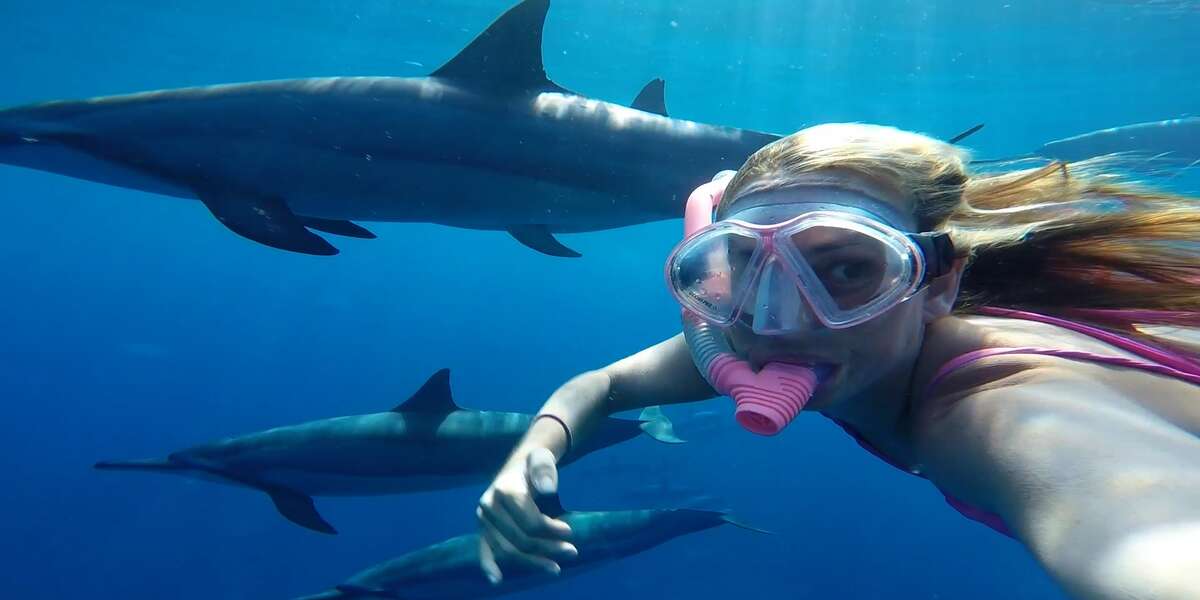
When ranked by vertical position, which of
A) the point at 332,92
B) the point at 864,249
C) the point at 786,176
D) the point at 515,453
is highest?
the point at 332,92

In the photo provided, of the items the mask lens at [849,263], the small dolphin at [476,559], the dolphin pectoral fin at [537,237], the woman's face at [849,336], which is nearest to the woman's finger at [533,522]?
the woman's face at [849,336]

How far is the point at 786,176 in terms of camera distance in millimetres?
2037

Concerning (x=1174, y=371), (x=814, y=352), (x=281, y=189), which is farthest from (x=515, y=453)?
(x=281, y=189)

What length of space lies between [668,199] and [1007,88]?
89.7 ft

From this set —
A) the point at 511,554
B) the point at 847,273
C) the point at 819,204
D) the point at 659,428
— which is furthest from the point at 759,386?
the point at 659,428

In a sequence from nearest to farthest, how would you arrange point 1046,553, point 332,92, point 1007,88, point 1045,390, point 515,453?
point 1046,553
point 1045,390
point 515,453
point 332,92
point 1007,88

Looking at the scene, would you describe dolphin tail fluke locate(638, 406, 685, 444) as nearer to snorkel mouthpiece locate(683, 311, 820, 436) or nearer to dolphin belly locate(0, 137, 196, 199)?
dolphin belly locate(0, 137, 196, 199)

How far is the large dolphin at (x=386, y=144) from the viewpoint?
596cm

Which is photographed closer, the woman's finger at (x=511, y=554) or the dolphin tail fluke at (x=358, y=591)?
the woman's finger at (x=511, y=554)

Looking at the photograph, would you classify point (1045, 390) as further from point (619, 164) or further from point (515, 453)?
point (619, 164)

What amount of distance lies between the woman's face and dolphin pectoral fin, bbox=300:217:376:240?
458cm

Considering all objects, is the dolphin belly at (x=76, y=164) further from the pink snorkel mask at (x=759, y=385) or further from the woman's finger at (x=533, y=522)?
the pink snorkel mask at (x=759, y=385)

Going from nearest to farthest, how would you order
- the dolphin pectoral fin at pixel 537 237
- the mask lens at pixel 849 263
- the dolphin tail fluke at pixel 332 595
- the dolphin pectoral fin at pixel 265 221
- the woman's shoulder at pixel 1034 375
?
the woman's shoulder at pixel 1034 375, the mask lens at pixel 849 263, the dolphin pectoral fin at pixel 265 221, the dolphin tail fluke at pixel 332 595, the dolphin pectoral fin at pixel 537 237

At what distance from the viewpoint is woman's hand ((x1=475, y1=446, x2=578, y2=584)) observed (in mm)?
1944
